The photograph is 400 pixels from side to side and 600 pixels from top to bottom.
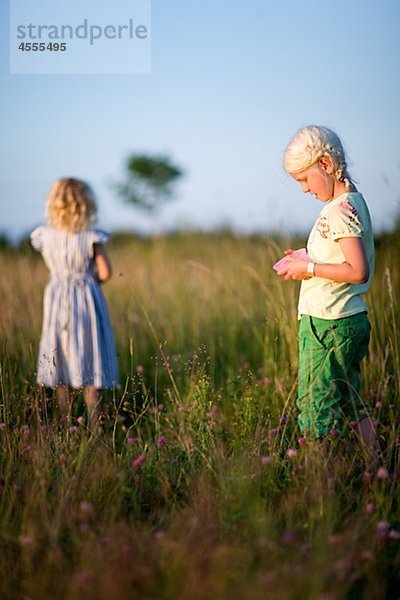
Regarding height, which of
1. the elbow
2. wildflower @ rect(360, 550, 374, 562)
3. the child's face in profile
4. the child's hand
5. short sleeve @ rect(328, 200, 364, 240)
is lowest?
wildflower @ rect(360, 550, 374, 562)

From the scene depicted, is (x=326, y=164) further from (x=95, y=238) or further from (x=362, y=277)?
(x=95, y=238)

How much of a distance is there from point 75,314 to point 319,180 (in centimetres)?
178

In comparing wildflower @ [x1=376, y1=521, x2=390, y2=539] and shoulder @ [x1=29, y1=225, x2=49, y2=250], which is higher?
shoulder @ [x1=29, y1=225, x2=49, y2=250]

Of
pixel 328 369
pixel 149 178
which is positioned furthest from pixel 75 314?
pixel 149 178

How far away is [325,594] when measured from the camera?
1.59 metres

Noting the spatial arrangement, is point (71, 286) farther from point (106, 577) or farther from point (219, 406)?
point (106, 577)

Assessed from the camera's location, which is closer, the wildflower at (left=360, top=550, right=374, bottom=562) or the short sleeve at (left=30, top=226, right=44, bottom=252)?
the wildflower at (left=360, top=550, right=374, bottom=562)

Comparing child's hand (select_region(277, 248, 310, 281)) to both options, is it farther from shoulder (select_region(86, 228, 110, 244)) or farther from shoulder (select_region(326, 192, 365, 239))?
shoulder (select_region(86, 228, 110, 244))

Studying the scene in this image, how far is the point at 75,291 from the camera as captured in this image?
361 centimetres

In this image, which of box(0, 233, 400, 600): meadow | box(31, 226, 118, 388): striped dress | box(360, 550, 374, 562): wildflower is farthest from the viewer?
box(31, 226, 118, 388): striped dress

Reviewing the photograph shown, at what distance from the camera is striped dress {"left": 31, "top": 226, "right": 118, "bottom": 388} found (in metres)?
3.52

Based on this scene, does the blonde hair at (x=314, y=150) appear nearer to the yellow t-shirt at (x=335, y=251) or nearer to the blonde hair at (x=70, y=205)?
the yellow t-shirt at (x=335, y=251)

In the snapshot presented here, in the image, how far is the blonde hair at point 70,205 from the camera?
141 inches

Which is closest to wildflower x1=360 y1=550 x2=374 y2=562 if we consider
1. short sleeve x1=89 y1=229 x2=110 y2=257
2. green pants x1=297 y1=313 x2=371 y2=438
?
green pants x1=297 y1=313 x2=371 y2=438
